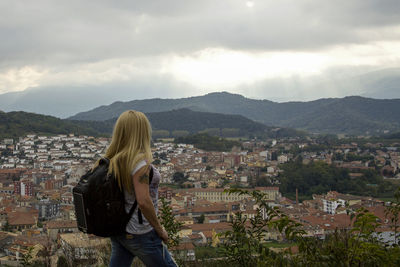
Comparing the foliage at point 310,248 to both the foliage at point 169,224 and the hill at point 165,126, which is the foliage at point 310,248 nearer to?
the foliage at point 169,224

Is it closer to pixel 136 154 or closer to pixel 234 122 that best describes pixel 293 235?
pixel 136 154

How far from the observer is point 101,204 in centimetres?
195

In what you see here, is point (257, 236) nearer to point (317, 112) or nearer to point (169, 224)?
point (169, 224)

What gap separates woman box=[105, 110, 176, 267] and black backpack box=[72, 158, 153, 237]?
0.10ft

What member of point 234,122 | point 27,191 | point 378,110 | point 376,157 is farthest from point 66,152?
Result: point 378,110

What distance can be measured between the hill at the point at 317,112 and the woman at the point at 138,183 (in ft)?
356

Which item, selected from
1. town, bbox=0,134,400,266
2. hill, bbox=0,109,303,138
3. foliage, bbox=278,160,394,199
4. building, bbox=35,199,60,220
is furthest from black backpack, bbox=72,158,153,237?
hill, bbox=0,109,303,138

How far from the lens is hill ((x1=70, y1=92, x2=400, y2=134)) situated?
118 metres

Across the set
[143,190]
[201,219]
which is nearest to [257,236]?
[143,190]

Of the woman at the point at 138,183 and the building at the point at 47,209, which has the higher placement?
the woman at the point at 138,183

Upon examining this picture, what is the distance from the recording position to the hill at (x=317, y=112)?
11818 centimetres

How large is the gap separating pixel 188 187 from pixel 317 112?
113412 millimetres

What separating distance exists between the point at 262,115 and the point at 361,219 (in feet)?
572

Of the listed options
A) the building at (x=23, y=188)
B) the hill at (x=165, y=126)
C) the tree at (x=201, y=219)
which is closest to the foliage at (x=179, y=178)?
the building at (x=23, y=188)
